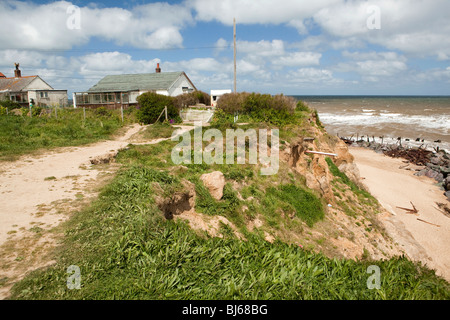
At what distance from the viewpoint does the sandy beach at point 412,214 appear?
12.6 metres

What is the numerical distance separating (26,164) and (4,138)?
4.47 metres

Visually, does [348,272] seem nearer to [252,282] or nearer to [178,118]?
[252,282]

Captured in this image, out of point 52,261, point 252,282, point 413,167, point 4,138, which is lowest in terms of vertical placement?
point 413,167

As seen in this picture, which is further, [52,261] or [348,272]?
[348,272]

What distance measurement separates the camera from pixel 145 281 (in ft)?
15.6

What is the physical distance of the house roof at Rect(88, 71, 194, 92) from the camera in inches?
1368

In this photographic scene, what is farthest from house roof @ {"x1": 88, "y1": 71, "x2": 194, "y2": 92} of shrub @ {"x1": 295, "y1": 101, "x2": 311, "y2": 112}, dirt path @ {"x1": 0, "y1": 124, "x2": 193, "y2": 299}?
dirt path @ {"x1": 0, "y1": 124, "x2": 193, "y2": 299}

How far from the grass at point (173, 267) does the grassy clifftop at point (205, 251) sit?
0.06 feet

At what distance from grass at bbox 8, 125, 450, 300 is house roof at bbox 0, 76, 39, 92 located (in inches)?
1470

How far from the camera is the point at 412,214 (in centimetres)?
1675

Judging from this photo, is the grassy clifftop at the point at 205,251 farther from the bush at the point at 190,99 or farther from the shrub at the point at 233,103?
the bush at the point at 190,99

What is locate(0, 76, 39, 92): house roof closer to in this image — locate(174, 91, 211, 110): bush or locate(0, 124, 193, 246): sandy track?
locate(174, 91, 211, 110): bush
